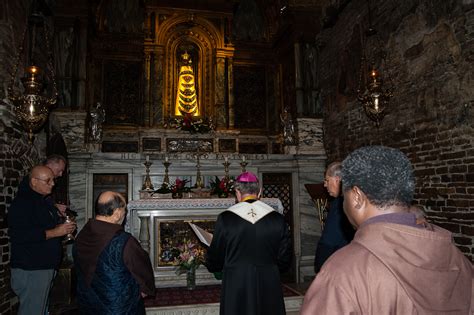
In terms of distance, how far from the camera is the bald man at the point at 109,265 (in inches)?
109

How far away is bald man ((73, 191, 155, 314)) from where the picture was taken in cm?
277

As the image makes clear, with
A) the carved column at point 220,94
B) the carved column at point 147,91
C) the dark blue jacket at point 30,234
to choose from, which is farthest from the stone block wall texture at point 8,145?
the carved column at point 220,94

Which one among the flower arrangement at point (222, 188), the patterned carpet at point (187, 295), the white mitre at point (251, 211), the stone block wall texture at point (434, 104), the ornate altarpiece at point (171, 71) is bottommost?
the patterned carpet at point (187, 295)

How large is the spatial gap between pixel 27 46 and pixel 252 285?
5.72 meters

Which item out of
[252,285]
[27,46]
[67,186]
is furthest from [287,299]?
[27,46]

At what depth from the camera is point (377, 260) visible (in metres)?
1.28

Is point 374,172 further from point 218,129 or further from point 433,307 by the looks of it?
point 218,129

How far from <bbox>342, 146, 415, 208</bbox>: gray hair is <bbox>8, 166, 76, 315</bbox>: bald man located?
387cm

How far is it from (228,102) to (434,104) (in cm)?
689

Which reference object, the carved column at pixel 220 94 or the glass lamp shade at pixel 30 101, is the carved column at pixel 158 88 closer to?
the carved column at pixel 220 94

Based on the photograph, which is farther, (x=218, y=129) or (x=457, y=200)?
(x=218, y=129)

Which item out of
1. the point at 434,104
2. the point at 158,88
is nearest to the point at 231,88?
the point at 158,88

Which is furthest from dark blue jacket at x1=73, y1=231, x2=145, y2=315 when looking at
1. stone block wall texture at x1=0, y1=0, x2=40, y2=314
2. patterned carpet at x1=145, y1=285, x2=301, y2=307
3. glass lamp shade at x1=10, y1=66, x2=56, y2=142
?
glass lamp shade at x1=10, y1=66, x2=56, y2=142

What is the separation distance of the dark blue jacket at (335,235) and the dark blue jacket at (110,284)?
176 centimetres
